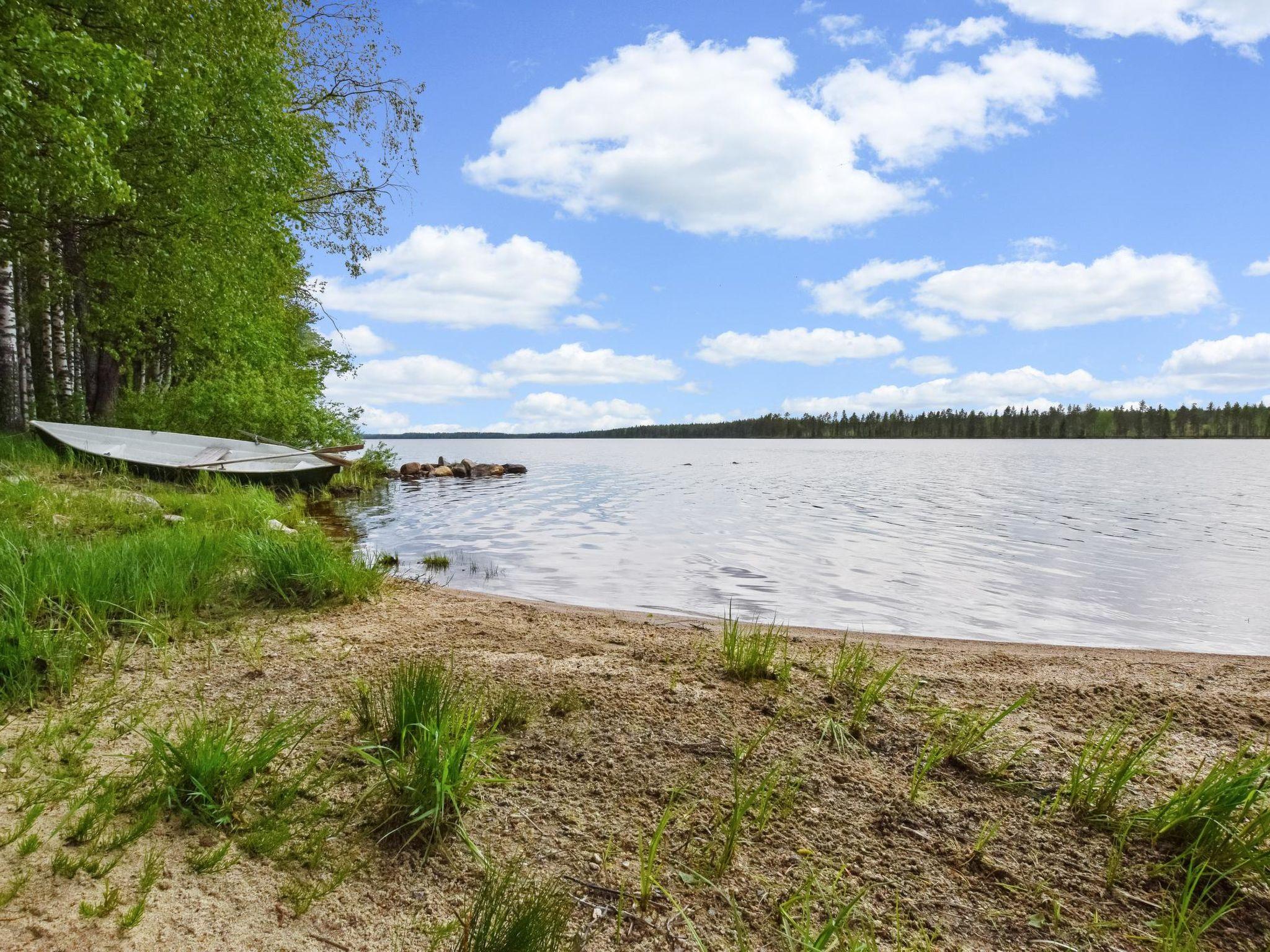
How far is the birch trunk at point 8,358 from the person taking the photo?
1519cm

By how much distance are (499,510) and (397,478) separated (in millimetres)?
14640

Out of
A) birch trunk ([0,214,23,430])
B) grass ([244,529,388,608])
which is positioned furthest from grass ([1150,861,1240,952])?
birch trunk ([0,214,23,430])

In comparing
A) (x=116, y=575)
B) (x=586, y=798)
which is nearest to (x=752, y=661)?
(x=586, y=798)

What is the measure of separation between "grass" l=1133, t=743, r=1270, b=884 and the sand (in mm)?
134

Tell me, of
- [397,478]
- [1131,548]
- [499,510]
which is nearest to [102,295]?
[499,510]

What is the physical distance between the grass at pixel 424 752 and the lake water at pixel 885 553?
5.64m

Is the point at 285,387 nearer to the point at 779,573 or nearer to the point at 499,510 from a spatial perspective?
the point at 499,510

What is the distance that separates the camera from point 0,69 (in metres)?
8.69

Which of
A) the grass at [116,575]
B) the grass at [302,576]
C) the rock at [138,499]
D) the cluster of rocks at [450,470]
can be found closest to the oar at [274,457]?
the rock at [138,499]

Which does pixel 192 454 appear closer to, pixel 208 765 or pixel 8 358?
pixel 8 358

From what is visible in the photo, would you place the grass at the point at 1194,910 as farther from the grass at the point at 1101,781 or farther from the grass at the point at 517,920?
the grass at the point at 517,920

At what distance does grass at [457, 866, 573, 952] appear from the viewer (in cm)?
214

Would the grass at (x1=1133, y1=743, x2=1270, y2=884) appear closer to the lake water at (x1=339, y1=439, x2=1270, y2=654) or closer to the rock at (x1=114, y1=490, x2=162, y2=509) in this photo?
the lake water at (x1=339, y1=439, x2=1270, y2=654)

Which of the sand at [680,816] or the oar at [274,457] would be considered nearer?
the sand at [680,816]
